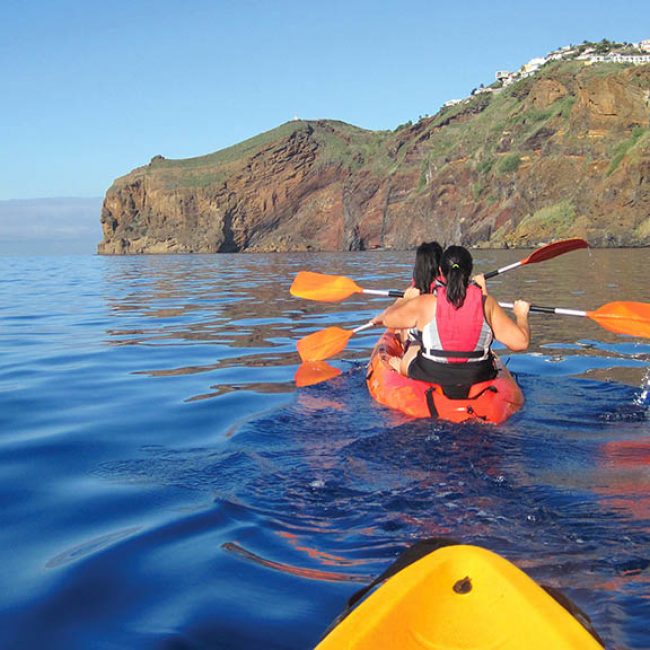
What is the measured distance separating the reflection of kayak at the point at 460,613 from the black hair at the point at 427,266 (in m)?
4.76

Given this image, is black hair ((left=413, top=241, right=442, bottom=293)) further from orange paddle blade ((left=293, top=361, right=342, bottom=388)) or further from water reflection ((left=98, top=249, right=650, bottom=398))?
water reflection ((left=98, top=249, right=650, bottom=398))

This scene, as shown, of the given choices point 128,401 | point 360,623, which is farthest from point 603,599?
point 128,401

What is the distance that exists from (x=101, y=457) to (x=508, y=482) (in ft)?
8.76

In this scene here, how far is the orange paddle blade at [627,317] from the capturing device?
6695mm

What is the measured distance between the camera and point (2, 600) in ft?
9.52

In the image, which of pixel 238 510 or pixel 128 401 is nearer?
pixel 238 510

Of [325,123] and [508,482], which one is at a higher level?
[325,123]

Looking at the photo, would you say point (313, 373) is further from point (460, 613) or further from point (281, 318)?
point (460, 613)

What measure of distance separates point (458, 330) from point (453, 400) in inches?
21.0

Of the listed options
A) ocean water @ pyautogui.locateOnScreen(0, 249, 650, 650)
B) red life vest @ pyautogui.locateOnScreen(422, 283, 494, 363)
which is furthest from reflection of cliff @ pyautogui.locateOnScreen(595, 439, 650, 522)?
red life vest @ pyautogui.locateOnScreen(422, 283, 494, 363)

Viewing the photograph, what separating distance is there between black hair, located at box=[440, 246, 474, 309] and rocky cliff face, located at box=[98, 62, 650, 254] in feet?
127

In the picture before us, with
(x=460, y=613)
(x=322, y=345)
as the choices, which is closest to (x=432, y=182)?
(x=322, y=345)

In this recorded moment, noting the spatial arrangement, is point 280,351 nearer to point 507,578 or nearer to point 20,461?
point 20,461

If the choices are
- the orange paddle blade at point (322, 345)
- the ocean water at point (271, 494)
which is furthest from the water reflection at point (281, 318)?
the orange paddle blade at point (322, 345)
